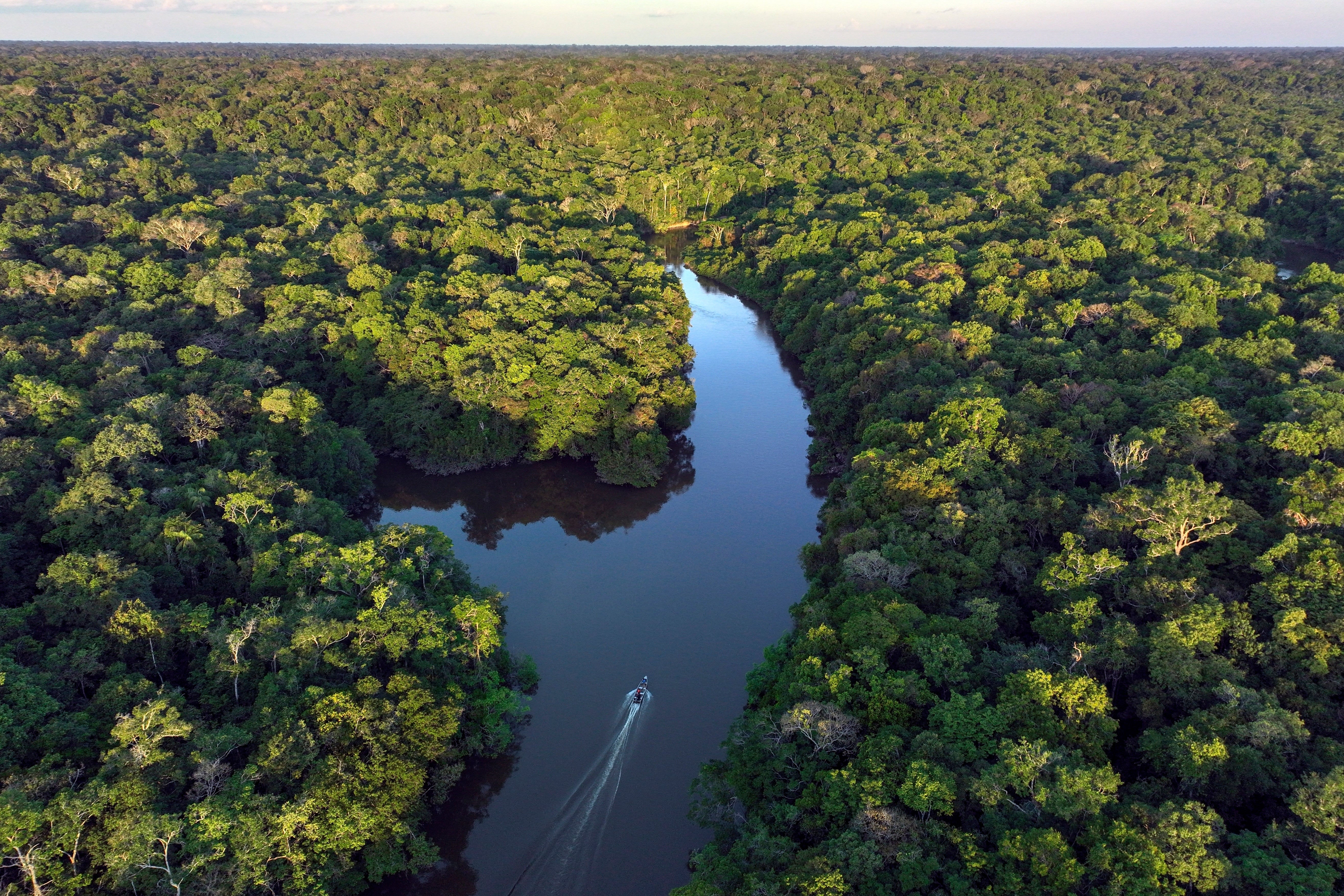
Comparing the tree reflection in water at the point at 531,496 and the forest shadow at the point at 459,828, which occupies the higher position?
the tree reflection in water at the point at 531,496

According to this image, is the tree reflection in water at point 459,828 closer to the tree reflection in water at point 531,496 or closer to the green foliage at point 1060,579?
the green foliage at point 1060,579

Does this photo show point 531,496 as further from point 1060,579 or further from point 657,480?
point 1060,579

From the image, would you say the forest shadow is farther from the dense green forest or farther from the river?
the dense green forest

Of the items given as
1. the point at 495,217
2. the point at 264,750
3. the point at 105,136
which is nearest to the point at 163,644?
the point at 264,750

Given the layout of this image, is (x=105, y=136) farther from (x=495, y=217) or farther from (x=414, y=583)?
(x=414, y=583)

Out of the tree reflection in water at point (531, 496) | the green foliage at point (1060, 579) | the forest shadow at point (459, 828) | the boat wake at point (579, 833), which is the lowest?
the forest shadow at point (459, 828)

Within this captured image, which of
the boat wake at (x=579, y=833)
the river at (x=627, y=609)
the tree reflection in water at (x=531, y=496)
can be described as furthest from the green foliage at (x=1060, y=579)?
the tree reflection in water at (x=531, y=496)

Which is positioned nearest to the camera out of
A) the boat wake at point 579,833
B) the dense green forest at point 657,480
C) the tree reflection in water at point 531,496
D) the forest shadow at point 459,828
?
the dense green forest at point 657,480
